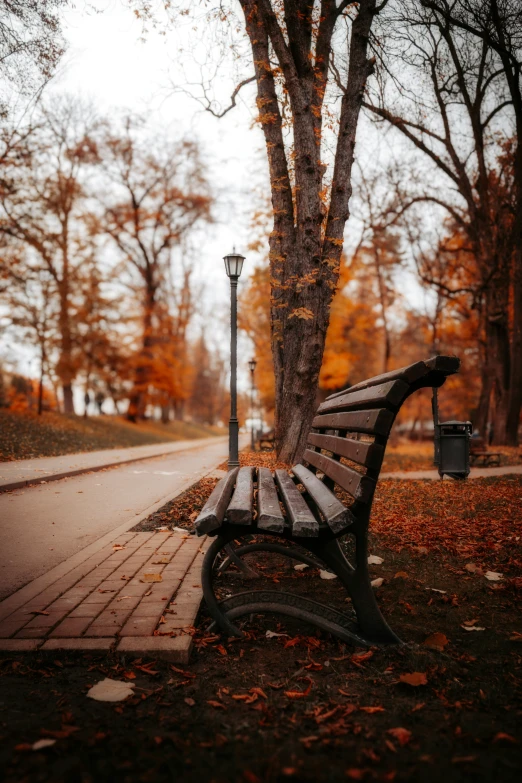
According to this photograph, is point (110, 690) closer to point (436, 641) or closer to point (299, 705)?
point (299, 705)

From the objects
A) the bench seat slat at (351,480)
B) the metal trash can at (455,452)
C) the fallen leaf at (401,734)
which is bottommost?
the fallen leaf at (401,734)

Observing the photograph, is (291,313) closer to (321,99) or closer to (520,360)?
(321,99)

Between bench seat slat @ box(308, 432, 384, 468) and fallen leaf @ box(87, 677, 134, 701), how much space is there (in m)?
1.30

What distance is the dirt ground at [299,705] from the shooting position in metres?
1.51

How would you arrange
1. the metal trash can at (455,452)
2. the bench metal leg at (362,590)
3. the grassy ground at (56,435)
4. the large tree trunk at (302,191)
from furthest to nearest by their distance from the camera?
the grassy ground at (56,435) < the large tree trunk at (302,191) < the metal trash can at (455,452) < the bench metal leg at (362,590)

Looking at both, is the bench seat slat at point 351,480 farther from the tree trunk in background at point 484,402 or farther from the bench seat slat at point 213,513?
the tree trunk in background at point 484,402

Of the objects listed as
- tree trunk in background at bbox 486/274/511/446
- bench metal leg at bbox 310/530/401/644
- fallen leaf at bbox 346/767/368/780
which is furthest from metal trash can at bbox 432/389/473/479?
tree trunk in background at bbox 486/274/511/446

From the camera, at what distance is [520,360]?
16.9 metres

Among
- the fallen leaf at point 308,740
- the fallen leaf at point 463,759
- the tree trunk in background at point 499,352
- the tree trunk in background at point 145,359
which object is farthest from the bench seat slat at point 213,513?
the tree trunk in background at point 145,359

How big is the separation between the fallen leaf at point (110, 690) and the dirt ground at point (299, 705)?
1.4 inches

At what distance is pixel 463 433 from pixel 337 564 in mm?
4400

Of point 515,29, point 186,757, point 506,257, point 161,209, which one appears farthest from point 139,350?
point 186,757

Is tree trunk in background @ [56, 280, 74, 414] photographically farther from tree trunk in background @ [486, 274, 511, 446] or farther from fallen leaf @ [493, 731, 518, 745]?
fallen leaf @ [493, 731, 518, 745]

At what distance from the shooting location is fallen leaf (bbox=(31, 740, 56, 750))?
1.58m
